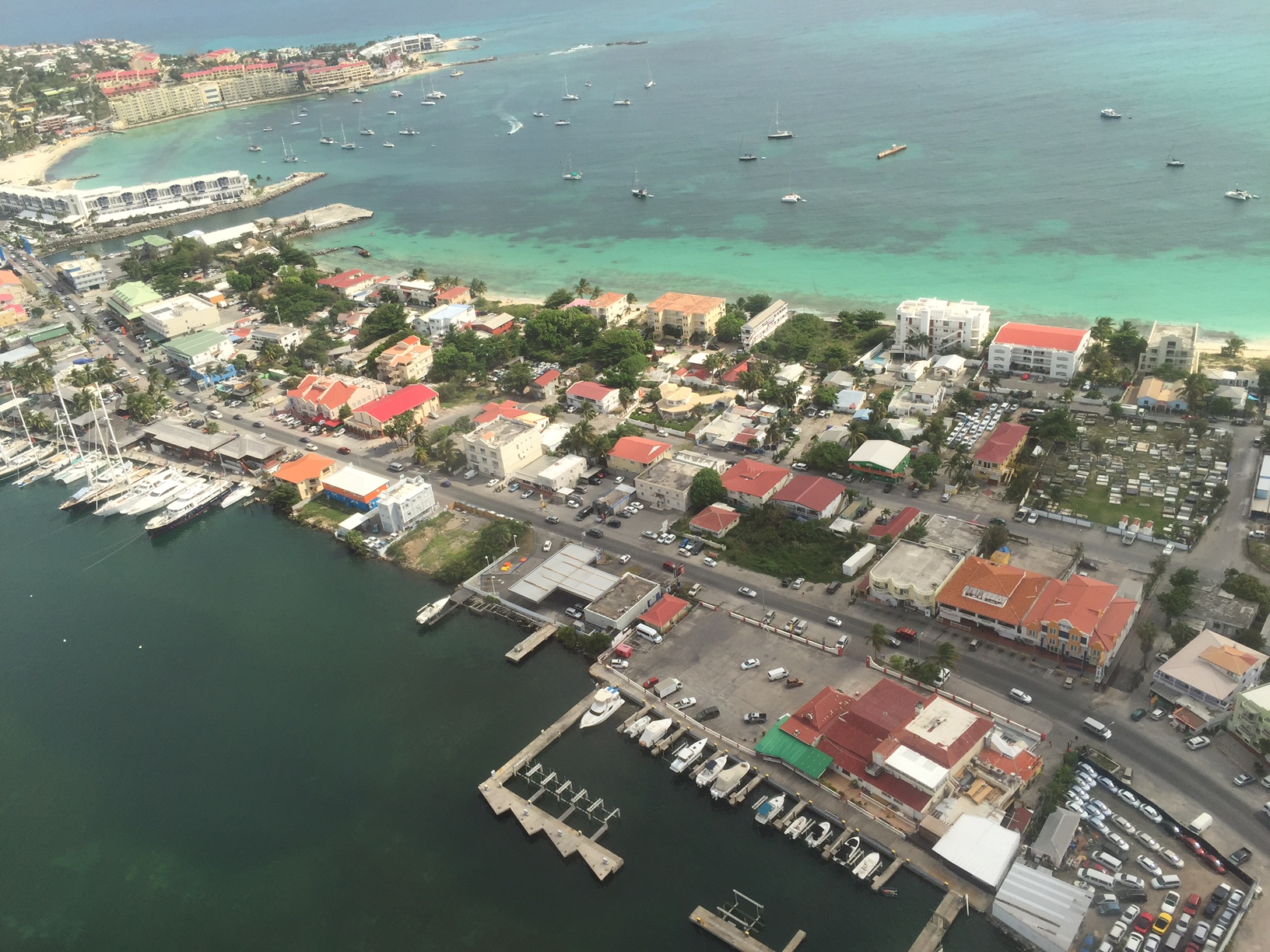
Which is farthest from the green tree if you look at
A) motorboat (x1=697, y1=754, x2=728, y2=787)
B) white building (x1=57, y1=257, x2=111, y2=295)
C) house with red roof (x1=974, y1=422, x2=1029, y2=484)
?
white building (x1=57, y1=257, x2=111, y2=295)

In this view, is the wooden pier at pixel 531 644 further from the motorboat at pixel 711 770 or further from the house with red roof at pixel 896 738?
the house with red roof at pixel 896 738

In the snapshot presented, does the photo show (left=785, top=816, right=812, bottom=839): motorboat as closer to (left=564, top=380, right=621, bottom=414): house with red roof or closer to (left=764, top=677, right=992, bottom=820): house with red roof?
(left=764, top=677, right=992, bottom=820): house with red roof

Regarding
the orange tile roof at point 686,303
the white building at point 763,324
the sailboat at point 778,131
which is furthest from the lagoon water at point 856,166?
the orange tile roof at point 686,303

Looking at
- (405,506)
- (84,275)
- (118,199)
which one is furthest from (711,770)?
(118,199)

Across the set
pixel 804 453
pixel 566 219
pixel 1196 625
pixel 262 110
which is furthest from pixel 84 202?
→ pixel 1196 625

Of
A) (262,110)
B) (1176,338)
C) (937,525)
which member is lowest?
(937,525)

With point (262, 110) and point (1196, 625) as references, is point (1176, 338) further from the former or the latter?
point (262, 110)

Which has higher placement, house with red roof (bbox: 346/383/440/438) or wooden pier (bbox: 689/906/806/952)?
house with red roof (bbox: 346/383/440/438)
